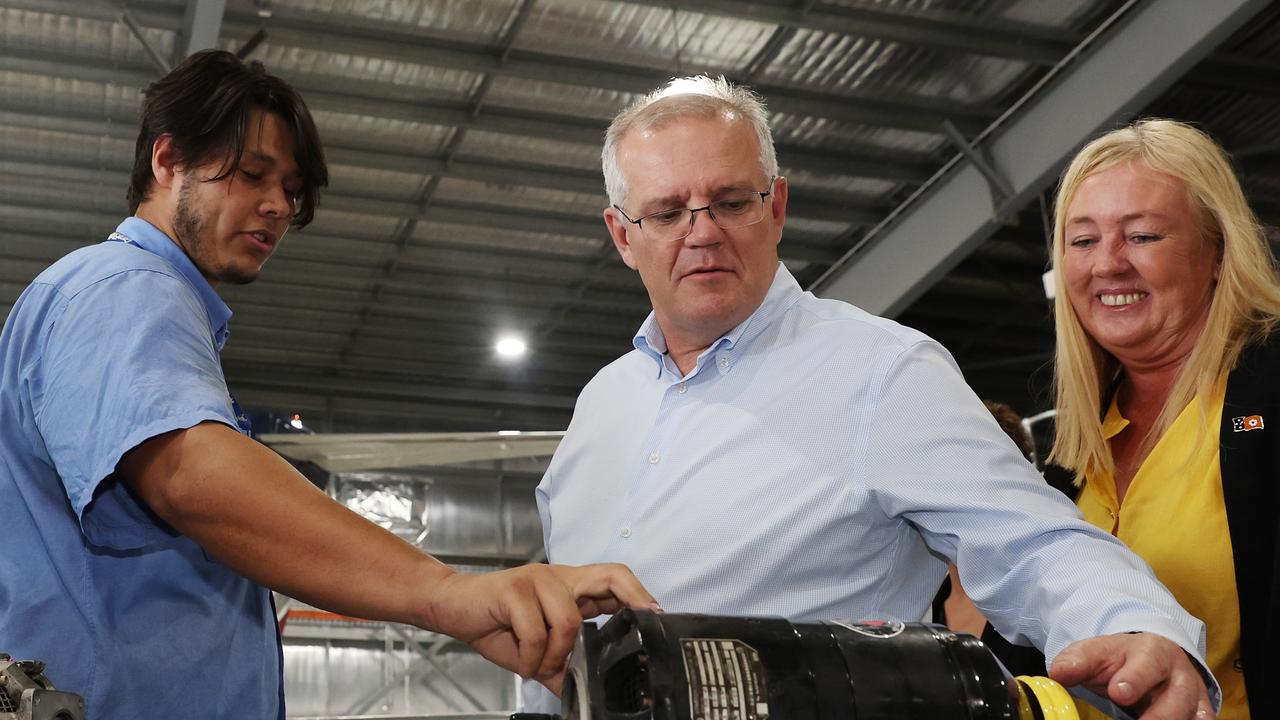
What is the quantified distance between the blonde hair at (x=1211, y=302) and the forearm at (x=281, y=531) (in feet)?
4.25

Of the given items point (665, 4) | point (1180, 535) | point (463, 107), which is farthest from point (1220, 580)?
point (463, 107)

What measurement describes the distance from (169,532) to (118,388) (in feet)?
0.76

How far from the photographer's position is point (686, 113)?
196 cm

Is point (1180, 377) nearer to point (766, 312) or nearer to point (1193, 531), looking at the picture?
point (1193, 531)

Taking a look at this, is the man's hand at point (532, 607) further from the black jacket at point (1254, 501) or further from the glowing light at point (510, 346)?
the glowing light at point (510, 346)

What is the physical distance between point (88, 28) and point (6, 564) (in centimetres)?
540

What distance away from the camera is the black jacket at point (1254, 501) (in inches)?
70.7

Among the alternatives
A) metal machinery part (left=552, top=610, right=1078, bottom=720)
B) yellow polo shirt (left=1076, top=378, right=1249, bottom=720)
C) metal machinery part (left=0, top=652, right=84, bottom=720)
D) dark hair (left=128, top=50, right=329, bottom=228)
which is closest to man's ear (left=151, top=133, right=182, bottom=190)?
dark hair (left=128, top=50, right=329, bottom=228)

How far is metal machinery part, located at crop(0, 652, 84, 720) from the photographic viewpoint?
113 cm

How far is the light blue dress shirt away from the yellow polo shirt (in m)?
0.40

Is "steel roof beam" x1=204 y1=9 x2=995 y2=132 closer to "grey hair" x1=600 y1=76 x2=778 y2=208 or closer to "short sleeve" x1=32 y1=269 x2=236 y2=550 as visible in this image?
"grey hair" x1=600 y1=76 x2=778 y2=208

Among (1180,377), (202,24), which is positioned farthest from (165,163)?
(202,24)

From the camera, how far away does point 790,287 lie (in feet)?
6.55

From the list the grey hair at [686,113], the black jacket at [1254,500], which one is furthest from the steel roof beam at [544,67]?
the black jacket at [1254,500]
